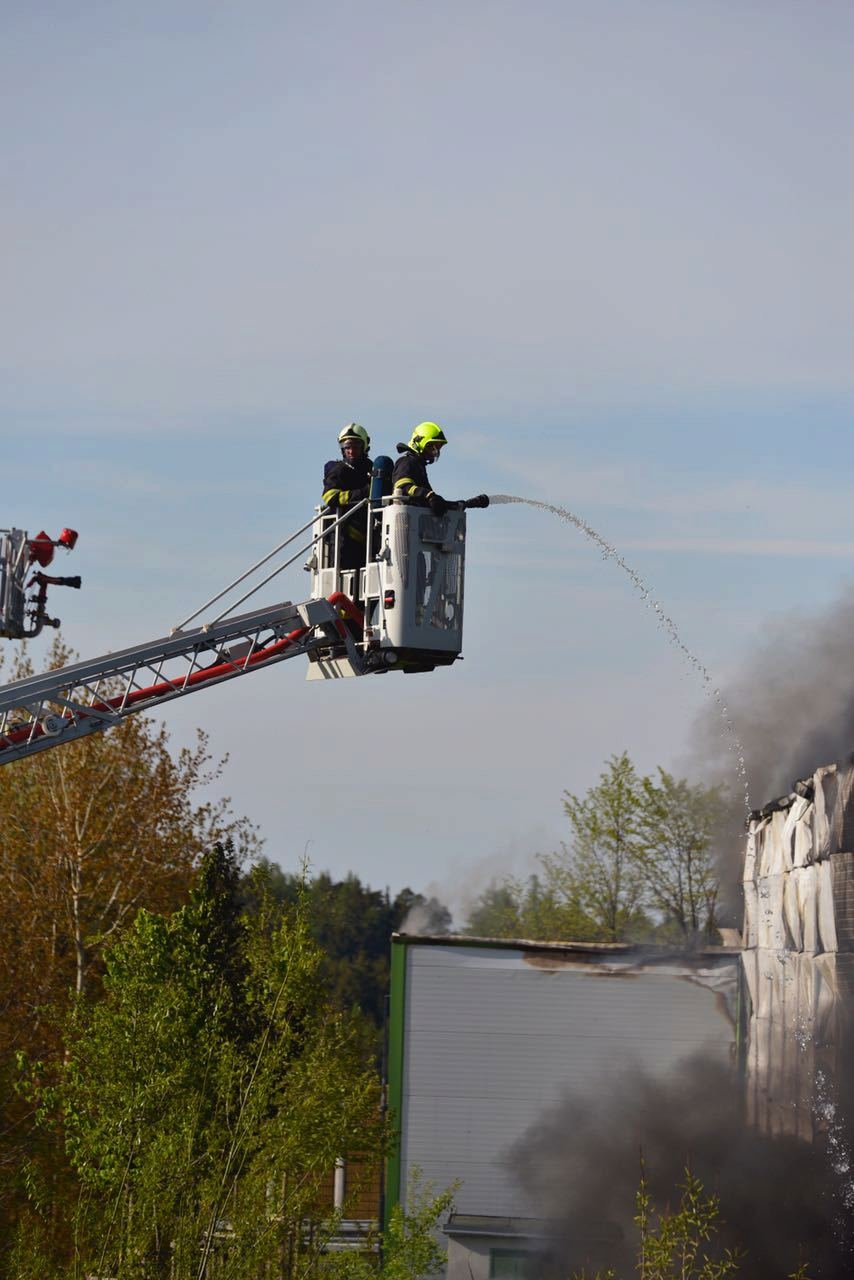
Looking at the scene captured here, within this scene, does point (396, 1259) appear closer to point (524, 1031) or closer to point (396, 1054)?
point (396, 1054)

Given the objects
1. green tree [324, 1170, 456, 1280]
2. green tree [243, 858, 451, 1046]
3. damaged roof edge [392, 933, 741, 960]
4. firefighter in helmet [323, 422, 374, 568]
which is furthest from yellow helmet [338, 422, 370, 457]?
green tree [243, 858, 451, 1046]

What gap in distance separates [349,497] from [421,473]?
2.88ft

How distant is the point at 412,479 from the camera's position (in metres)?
15.4

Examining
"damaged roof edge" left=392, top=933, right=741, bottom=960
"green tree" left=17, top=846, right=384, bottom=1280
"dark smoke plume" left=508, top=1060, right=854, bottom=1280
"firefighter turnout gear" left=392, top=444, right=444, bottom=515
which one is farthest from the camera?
"damaged roof edge" left=392, top=933, right=741, bottom=960

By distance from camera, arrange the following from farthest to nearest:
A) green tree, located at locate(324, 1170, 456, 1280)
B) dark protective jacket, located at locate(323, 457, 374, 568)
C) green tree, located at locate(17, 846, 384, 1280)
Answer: dark protective jacket, located at locate(323, 457, 374, 568)
green tree, located at locate(324, 1170, 456, 1280)
green tree, located at locate(17, 846, 384, 1280)

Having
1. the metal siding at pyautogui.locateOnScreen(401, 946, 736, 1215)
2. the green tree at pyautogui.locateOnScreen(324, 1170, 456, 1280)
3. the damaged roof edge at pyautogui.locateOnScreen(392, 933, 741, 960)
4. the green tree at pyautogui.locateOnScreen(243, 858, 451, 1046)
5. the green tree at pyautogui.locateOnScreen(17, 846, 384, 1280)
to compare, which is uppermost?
the green tree at pyautogui.locateOnScreen(243, 858, 451, 1046)

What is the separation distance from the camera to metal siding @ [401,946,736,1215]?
29844mm

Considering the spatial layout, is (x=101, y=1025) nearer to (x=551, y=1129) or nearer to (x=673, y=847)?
(x=551, y=1129)

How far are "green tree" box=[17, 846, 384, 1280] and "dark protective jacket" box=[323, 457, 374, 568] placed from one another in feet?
10.7

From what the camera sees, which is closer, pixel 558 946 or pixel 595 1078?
pixel 595 1078

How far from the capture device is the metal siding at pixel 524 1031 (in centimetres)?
2984

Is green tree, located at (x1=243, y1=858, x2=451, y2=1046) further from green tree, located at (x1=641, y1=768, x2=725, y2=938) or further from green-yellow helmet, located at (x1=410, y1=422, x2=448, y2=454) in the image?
green-yellow helmet, located at (x1=410, y1=422, x2=448, y2=454)

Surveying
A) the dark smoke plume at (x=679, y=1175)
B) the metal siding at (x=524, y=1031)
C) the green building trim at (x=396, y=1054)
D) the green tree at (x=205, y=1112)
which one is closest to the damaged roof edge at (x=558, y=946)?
the metal siding at (x=524, y=1031)

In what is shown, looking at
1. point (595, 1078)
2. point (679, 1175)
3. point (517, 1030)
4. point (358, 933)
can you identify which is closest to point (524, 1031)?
point (517, 1030)
